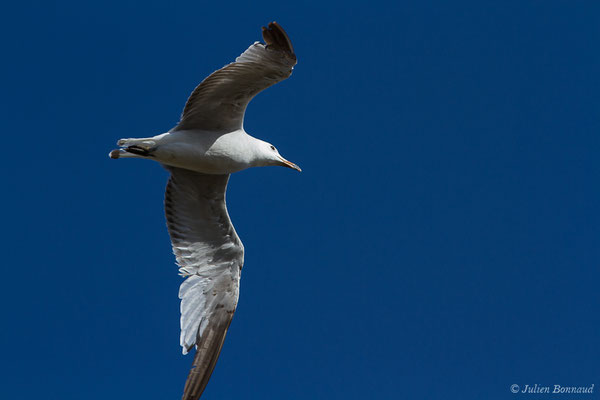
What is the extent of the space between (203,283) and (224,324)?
2.15ft

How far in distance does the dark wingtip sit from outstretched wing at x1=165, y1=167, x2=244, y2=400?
234 centimetres

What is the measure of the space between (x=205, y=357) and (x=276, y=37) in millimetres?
4313

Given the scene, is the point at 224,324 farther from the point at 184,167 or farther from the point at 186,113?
the point at 186,113

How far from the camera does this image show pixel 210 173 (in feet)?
31.9

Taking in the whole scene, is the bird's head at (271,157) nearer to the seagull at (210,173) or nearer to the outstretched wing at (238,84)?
the seagull at (210,173)

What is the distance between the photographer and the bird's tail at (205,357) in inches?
366

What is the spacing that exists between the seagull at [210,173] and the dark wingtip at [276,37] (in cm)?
1

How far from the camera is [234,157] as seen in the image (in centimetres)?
936

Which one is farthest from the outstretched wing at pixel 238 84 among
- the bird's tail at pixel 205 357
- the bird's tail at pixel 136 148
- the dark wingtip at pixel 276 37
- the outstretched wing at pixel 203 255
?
the bird's tail at pixel 205 357

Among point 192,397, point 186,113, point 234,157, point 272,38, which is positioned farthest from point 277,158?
point 192,397

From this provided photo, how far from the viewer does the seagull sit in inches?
340

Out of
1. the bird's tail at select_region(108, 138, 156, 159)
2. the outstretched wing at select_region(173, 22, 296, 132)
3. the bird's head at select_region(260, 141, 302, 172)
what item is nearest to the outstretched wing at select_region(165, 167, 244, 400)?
the bird's head at select_region(260, 141, 302, 172)

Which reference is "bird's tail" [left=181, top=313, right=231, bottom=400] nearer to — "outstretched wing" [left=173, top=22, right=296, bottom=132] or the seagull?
the seagull

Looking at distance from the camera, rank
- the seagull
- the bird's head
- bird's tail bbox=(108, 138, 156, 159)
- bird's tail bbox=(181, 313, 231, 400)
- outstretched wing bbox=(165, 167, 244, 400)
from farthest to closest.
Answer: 1. outstretched wing bbox=(165, 167, 244, 400)
2. the bird's head
3. bird's tail bbox=(181, 313, 231, 400)
4. bird's tail bbox=(108, 138, 156, 159)
5. the seagull
